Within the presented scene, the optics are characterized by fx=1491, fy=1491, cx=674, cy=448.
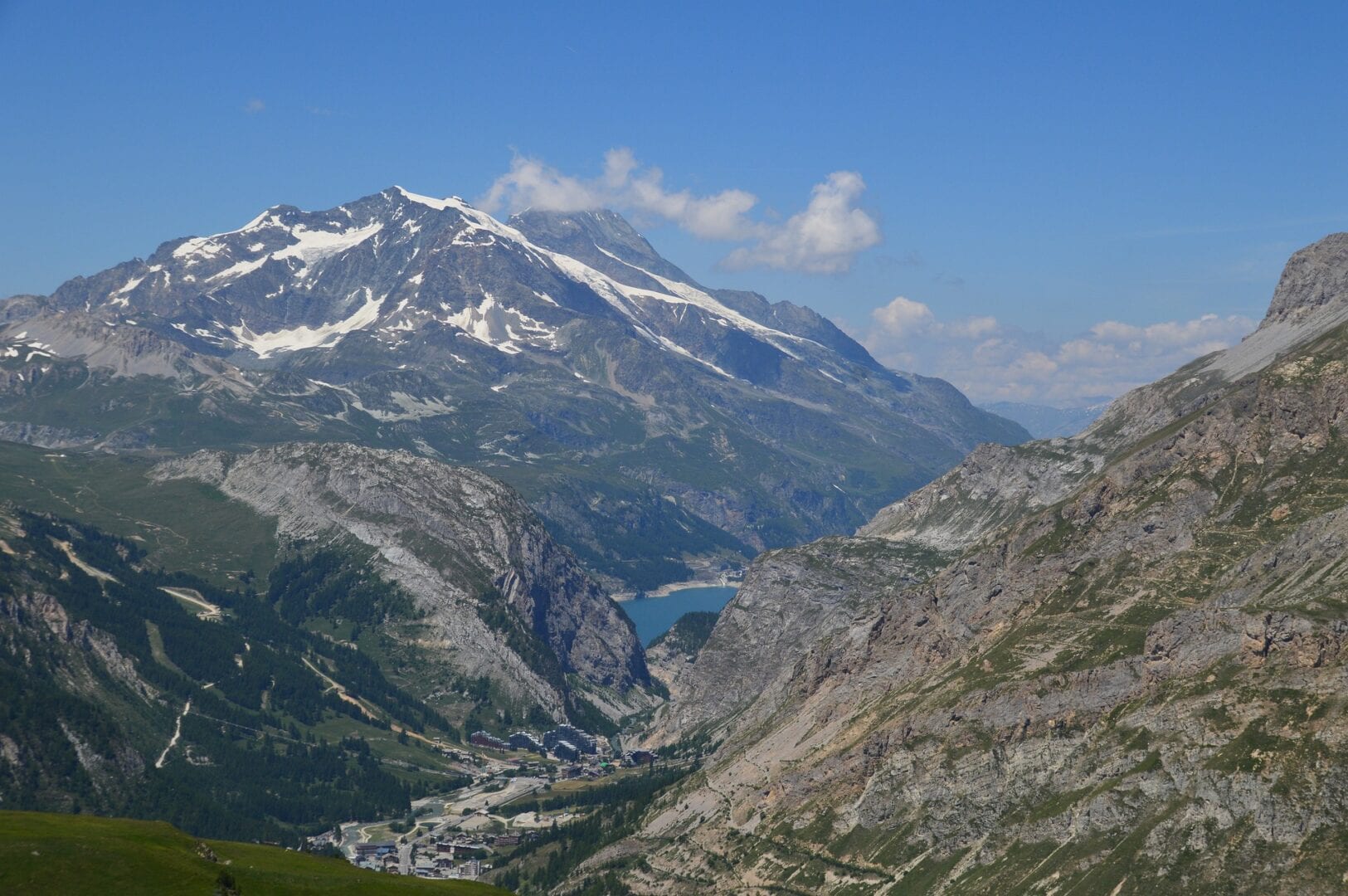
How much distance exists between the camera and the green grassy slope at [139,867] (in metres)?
144

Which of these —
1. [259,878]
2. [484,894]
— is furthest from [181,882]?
[484,894]

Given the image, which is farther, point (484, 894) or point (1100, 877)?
point (1100, 877)

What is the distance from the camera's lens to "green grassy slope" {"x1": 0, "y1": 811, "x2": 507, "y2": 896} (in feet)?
471

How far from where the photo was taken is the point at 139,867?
147875 millimetres

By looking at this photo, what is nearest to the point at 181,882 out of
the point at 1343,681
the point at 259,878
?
the point at 259,878

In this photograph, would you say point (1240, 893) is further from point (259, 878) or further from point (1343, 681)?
point (259, 878)

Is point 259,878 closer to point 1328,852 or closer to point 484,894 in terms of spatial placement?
point 484,894

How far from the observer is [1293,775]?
624 feet

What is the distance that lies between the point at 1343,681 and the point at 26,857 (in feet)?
525

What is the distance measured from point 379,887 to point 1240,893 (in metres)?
103

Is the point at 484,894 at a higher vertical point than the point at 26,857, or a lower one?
lower

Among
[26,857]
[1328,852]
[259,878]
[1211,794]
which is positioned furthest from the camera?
[1211,794]

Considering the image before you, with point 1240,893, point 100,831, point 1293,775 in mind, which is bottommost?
point 1240,893

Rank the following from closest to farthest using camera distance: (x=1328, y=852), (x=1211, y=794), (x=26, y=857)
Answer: (x=26, y=857), (x=1328, y=852), (x=1211, y=794)
